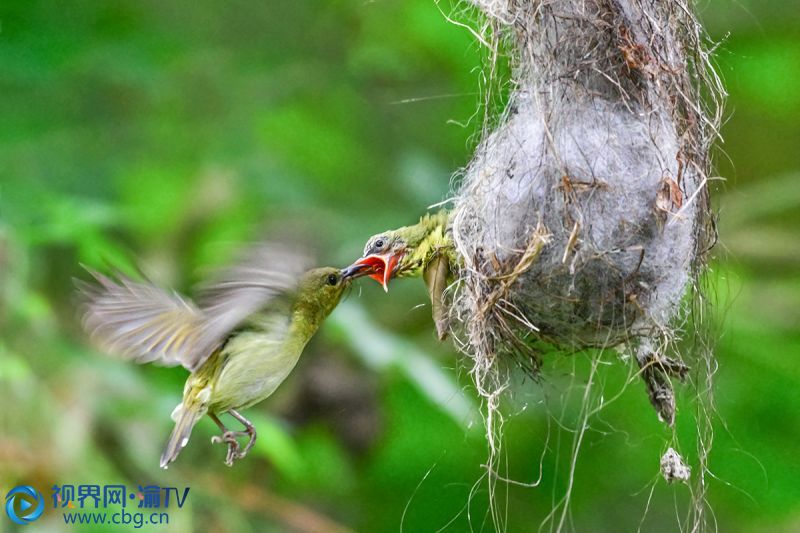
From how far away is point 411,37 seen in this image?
15.4 feet

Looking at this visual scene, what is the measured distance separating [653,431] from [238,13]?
2.33m

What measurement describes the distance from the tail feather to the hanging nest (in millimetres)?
806

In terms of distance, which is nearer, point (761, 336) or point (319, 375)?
point (761, 336)

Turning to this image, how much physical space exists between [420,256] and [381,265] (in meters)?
0.10

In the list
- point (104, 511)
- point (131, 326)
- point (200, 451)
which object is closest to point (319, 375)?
point (200, 451)

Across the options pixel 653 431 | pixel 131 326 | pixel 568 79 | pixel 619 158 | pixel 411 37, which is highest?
pixel 411 37

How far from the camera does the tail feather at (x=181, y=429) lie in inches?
120

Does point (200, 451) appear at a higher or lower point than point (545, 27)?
lower

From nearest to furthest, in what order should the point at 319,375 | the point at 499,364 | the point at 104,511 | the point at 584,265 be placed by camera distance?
1. the point at 584,265
2. the point at 499,364
3. the point at 104,511
4. the point at 319,375

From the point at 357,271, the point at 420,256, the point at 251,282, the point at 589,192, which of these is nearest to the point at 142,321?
the point at 251,282

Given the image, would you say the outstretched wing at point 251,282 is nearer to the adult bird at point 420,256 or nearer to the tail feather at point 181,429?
the adult bird at point 420,256

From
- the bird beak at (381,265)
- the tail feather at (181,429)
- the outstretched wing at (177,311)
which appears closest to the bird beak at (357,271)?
the bird beak at (381,265)

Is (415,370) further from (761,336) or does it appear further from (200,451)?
(761,336)

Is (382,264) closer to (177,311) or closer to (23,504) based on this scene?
(177,311)
